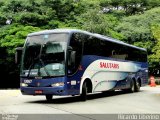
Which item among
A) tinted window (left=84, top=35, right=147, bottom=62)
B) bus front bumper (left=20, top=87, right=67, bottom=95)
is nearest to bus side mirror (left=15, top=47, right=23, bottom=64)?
bus front bumper (left=20, top=87, right=67, bottom=95)

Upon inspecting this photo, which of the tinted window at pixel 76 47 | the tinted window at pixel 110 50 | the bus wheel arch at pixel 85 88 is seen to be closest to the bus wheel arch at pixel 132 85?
the tinted window at pixel 110 50

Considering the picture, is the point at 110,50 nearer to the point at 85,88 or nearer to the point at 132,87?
the point at 85,88

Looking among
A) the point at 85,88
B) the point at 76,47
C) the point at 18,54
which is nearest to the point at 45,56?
the point at 76,47

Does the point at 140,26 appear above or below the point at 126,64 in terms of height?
above

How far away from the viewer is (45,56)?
628 inches

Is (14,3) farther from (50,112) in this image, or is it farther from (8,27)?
(50,112)

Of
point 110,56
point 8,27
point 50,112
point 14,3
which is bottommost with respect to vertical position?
point 50,112

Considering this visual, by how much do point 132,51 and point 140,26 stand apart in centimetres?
2077

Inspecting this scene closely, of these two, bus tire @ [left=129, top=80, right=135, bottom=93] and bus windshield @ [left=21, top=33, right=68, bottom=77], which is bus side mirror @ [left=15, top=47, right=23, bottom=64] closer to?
bus windshield @ [left=21, top=33, right=68, bottom=77]

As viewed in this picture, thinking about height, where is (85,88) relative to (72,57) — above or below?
below

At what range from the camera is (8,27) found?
41031mm

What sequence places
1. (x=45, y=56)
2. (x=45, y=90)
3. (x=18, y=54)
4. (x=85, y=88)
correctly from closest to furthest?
(x=45, y=90), (x=45, y=56), (x=85, y=88), (x=18, y=54)

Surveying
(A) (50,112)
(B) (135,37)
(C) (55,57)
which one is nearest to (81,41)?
(C) (55,57)

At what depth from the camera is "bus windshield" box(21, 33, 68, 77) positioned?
51.6ft
